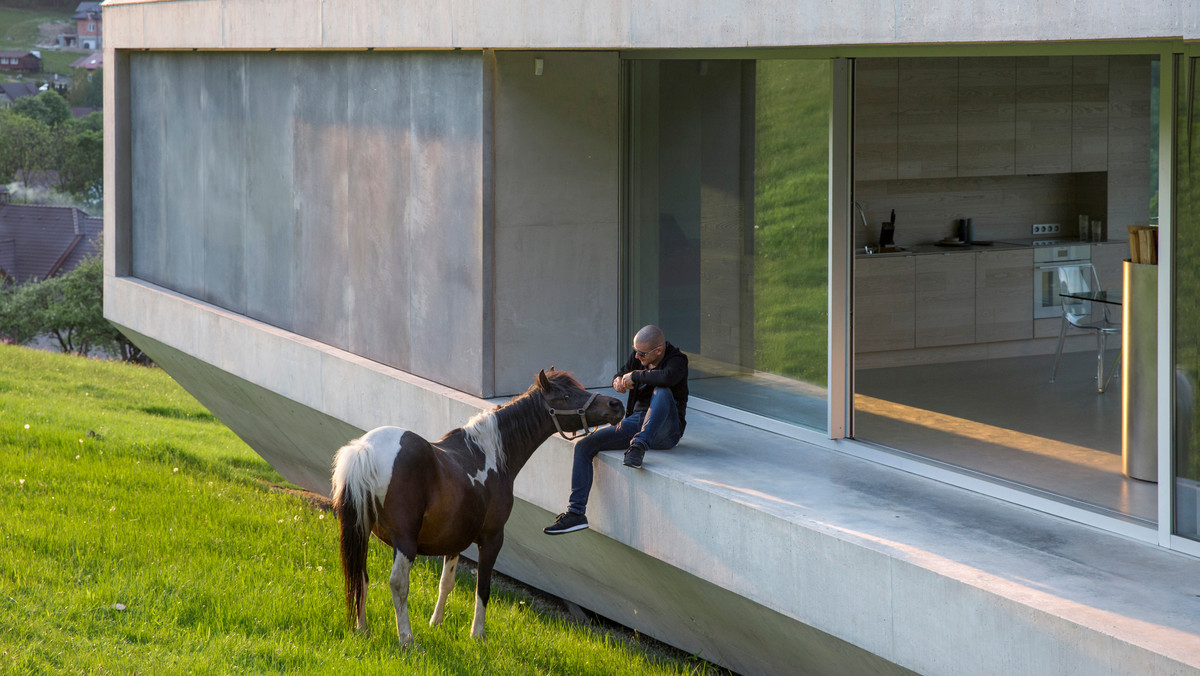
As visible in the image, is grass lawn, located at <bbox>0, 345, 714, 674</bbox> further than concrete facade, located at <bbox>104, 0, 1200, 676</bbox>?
Yes

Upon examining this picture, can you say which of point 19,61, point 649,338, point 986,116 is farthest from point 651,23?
point 19,61

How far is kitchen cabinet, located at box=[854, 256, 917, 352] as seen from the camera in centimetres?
1226

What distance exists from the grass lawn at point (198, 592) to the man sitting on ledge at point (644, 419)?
1.17 m

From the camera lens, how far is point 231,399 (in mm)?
15484

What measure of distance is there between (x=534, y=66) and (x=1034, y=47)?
14.5ft

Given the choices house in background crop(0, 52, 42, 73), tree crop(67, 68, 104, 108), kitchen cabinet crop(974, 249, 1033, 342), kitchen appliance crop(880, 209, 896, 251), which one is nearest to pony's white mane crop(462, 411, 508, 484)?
kitchen appliance crop(880, 209, 896, 251)

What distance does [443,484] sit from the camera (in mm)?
7895

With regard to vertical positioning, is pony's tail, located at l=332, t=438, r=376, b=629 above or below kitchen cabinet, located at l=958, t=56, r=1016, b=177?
below

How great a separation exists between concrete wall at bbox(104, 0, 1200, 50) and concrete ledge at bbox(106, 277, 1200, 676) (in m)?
2.63

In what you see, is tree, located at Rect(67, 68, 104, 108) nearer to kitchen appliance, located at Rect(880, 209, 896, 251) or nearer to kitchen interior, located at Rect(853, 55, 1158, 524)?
kitchen interior, located at Rect(853, 55, 1158, 524)

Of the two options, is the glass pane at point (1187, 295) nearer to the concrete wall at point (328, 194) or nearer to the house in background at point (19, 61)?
the concrete wall at point (328, 194)

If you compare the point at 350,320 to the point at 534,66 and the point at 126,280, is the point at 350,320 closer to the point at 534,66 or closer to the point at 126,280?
the point at 534,66

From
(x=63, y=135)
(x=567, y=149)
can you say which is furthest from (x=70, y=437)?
(x=63, y=135)

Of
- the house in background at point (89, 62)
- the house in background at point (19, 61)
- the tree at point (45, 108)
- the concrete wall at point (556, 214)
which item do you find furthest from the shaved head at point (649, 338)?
the house in background at point (19, 61)
